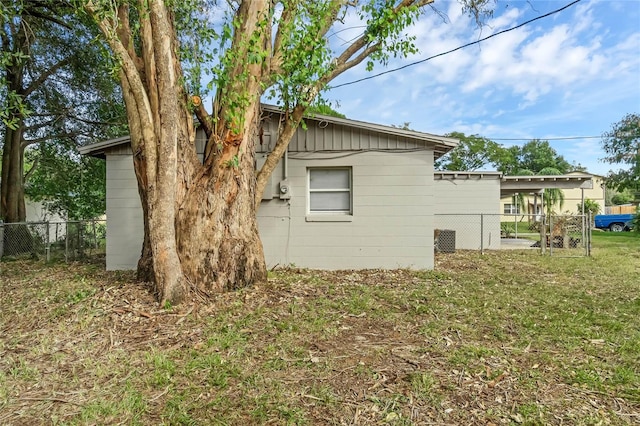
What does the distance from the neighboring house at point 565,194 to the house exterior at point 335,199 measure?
526 cm

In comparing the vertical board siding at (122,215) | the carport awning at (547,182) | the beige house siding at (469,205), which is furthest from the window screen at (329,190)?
the carport awning at (547,182)

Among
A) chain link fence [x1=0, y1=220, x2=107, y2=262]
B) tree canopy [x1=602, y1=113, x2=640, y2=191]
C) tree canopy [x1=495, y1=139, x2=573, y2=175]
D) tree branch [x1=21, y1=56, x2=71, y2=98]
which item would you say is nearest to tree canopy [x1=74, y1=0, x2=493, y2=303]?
chain link fence [x1=0, y1=220, x2=107, y2=262]

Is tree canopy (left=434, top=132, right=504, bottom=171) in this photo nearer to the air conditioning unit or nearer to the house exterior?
the air conditioning unit

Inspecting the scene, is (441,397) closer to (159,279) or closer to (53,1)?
(159,279)

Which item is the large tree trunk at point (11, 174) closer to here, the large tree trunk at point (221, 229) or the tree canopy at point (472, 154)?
the large tree trunk at point (221, 229)

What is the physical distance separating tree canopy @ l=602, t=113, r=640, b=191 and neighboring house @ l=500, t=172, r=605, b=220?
1.45 meters

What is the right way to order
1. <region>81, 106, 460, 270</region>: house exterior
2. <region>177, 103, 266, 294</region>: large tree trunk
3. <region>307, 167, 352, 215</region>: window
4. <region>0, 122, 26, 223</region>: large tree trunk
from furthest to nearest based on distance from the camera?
1. <region>0, 122, 26, 223</region>: large tree trunk
2. <region>307, 167, 352, 215</region>: window
3. <region>81, 106, 460, 270</region>: house exterior
4. <region>177, 103, 266, 294</region>: large tree trunk

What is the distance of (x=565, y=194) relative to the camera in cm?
3281

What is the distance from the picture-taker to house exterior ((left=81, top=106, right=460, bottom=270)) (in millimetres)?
6988

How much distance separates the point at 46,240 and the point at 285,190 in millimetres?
7083

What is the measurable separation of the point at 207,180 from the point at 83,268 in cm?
449

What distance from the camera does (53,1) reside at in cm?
726

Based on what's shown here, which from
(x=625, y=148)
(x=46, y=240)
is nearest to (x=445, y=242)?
(x=46, y=240)

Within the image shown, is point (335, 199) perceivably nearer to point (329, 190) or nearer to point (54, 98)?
point (329, 190)
